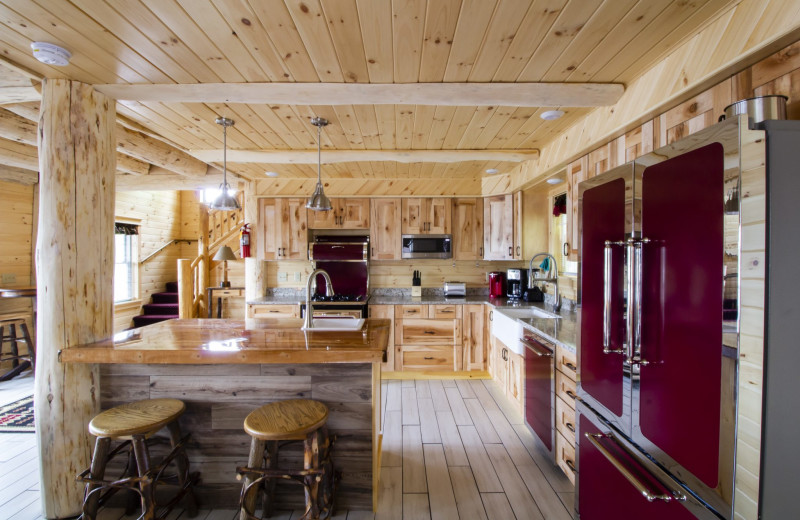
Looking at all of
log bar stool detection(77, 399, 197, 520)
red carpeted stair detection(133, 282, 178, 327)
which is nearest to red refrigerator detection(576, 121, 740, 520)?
log bar stool detection(77, 399, 197, 520)

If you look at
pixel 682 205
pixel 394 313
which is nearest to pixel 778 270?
pixel 682 205

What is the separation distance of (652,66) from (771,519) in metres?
1.95

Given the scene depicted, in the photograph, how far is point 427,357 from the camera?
13.8ft

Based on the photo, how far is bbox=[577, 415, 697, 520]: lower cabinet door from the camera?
1.27 m

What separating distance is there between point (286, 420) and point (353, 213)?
10.2ft

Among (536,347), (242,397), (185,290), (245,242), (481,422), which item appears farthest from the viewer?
(185,290)

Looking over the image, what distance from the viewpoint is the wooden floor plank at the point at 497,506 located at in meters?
2.01

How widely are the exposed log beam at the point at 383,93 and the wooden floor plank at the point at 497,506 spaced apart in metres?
2.34

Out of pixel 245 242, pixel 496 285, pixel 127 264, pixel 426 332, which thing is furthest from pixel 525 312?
pixel 127 264

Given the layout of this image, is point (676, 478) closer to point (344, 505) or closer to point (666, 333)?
point (666, 333)

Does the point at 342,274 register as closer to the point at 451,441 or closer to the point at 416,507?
the point at 451,441

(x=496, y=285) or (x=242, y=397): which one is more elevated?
(x=496, y=285)

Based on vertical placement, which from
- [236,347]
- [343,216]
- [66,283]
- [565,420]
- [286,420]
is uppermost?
[343,216]

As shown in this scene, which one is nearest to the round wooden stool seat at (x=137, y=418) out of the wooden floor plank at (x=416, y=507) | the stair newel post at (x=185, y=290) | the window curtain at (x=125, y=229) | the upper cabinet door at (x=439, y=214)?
the wooden floor plank at (x=416, y=507)
